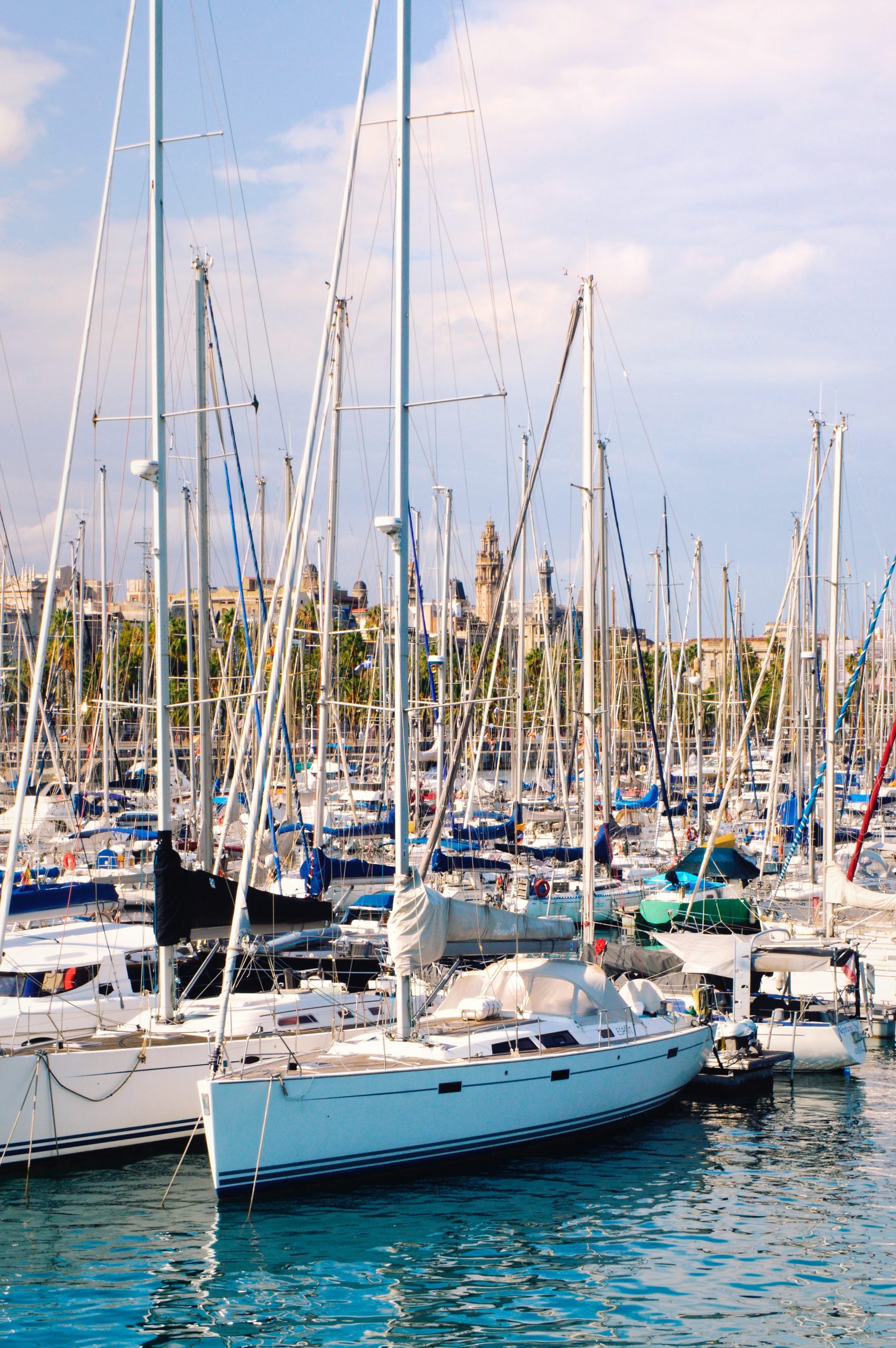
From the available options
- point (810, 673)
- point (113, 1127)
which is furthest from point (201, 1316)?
point (810, 673)

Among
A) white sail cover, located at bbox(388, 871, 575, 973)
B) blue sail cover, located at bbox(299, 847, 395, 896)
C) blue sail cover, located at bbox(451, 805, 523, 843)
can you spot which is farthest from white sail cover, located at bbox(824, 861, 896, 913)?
blue sail cover, located at bbox(451, 805, 523, 843)

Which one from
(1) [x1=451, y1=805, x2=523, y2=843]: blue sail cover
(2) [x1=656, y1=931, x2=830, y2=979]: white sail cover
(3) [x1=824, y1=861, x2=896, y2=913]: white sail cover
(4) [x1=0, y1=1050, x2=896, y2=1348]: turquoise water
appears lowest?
(4) [x1=0, y1=1050, x2=896, y2=1348]: turquoise water

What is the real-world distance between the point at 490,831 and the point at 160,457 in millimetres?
24602

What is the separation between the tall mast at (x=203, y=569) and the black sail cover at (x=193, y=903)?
8.21 ft

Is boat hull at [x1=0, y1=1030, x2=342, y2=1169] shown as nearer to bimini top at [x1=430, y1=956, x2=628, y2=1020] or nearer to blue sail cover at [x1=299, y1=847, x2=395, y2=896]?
bimini top at [x1=430, y1=956, x2=628, y2=1020]

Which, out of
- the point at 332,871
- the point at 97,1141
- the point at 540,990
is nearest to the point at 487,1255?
the point at 540,990

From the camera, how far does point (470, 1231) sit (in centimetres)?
1462

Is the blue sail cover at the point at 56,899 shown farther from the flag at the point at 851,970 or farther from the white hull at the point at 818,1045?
the flag at the point at 851,970

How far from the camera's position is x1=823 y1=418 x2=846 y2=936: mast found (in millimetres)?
30094

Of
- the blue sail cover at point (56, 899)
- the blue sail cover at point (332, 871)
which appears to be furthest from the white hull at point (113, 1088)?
the blue sail cover at point (56, 899)

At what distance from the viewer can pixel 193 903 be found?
17.7 metres

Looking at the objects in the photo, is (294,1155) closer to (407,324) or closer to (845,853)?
(407,324)

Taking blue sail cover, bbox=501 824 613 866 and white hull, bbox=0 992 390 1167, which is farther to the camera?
blue sail cover, bbox=501 824 613 866

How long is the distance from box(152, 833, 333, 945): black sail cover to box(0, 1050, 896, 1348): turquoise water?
2.94 metres
